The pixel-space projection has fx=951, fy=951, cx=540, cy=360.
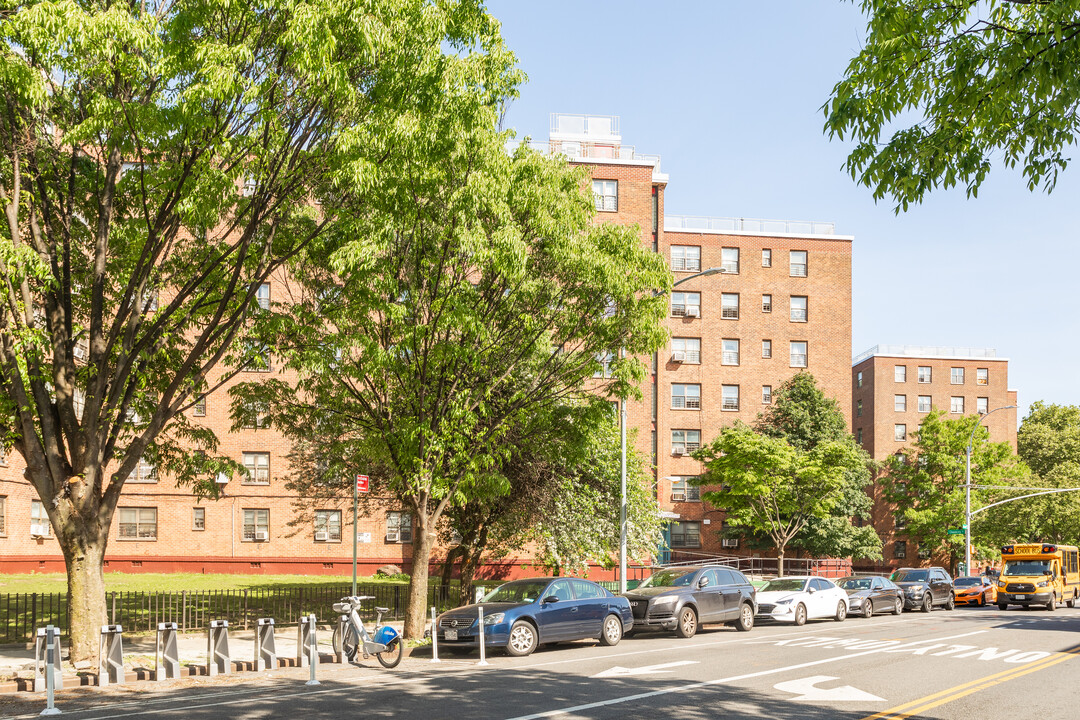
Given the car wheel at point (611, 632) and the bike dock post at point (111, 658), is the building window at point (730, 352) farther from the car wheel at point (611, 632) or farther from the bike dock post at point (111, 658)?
the bike dock post at point (111, 658)

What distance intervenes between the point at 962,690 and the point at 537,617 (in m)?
7.52

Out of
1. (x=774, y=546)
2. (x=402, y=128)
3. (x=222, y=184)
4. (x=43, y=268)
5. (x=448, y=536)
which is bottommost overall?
(x=774, y=546)

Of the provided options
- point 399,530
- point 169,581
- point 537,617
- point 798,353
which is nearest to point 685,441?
point 798,353

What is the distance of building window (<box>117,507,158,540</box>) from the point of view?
46.6 m

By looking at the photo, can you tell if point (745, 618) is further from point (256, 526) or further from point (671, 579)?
point (256, 526)

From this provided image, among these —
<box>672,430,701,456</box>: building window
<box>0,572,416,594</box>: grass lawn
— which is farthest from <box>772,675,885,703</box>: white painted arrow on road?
<box>672,430,701,456</box>: building window

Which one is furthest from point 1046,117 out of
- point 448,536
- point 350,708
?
point 448,536

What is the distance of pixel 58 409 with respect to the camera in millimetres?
16031

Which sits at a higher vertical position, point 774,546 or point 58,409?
point 58,409

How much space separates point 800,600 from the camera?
26.9 meters

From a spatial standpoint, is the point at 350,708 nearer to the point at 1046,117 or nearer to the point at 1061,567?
the point at 1046,117

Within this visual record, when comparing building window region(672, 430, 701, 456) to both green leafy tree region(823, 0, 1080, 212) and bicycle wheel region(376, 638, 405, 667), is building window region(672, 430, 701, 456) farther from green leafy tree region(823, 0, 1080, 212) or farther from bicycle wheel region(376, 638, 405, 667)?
green leafy tree region(823, 0, 1080, 212)

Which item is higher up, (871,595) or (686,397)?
(686,397)

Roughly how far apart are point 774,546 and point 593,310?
35.6m
